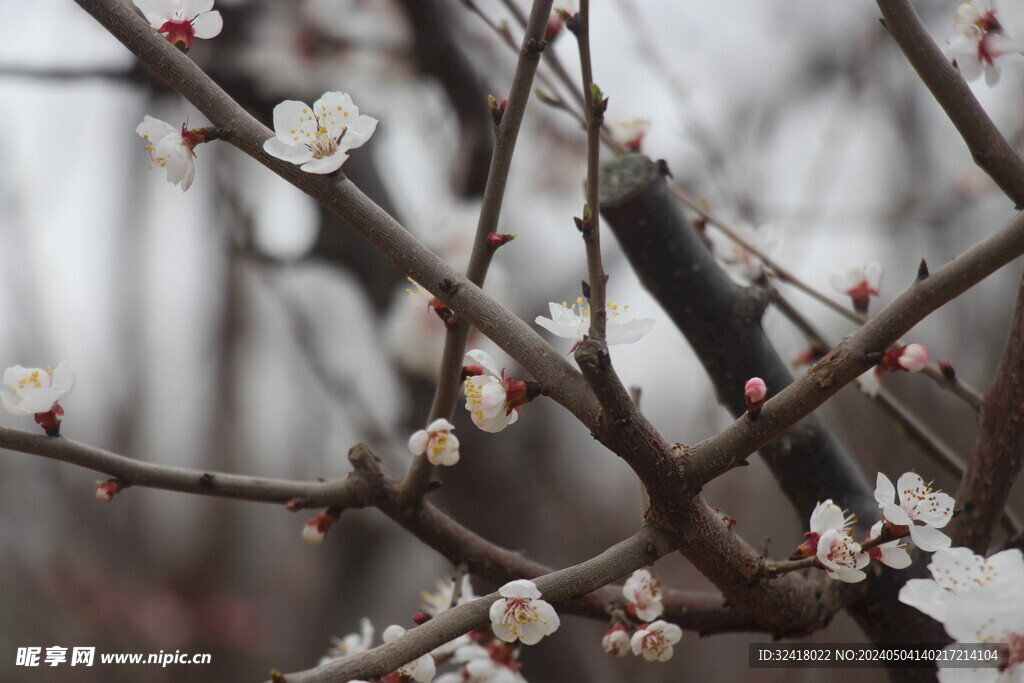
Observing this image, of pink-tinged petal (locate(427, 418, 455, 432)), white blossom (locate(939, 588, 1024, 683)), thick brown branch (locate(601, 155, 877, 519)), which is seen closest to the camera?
white blossom (locate(939, 588, 1024, 683))

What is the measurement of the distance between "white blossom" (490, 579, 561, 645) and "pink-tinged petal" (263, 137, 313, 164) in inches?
8.2

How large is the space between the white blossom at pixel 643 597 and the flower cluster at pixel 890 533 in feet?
0.38

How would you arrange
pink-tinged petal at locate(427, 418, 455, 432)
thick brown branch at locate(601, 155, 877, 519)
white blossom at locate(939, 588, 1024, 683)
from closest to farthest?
white blossom at locate(939, 588, 1024, 683), pink-tinged petal at locate(427, 418, 455, 432), thick brown branch at locate(601, 155, 877, 519)

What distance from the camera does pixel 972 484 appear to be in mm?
448

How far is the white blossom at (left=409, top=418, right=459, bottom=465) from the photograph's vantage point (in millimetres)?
385

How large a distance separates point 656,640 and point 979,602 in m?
0.20

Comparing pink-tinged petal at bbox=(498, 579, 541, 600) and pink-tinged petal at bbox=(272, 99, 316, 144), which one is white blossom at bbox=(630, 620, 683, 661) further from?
pink-tinged petal at bbox=(272, 99, 316, 144)

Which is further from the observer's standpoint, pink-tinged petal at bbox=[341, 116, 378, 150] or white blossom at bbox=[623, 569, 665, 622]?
white blossom at bbox=[623, 569, 665, 622]

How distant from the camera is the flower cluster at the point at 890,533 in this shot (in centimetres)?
37

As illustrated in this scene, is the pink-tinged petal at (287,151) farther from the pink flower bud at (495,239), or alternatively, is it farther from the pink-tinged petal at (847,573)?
the pink-tinged petal at (847,573)

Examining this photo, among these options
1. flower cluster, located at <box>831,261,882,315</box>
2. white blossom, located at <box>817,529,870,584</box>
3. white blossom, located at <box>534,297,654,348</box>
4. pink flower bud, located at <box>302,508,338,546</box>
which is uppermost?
flower cluster, located at <box>831,261,882,315</box>

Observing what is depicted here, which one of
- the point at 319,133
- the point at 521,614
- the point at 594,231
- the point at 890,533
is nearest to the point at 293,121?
the point at 319,133

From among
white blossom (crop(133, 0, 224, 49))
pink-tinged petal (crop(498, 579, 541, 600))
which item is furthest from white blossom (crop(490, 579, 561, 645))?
white blossom (crop(133, 0, 224, 49))

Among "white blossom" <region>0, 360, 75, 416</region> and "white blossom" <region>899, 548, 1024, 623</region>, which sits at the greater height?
"white blossom" <region>0, 360, 75, 416</region>
